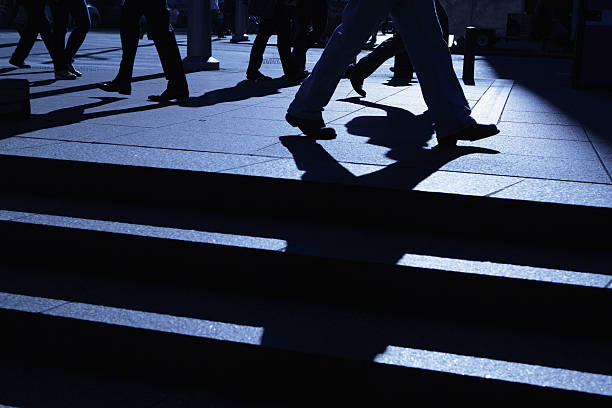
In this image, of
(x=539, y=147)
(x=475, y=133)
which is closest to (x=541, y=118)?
(x=539, y=147)

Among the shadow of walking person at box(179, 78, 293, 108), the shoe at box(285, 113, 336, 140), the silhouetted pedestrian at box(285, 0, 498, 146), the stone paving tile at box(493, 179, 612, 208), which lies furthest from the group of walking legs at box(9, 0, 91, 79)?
the stone paving tile at box(493, 179, 612, 208)

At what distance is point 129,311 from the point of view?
3.31m

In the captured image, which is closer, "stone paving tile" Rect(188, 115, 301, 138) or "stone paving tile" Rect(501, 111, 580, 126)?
"stone paving tile" Rect(188, 115, 301, 138)

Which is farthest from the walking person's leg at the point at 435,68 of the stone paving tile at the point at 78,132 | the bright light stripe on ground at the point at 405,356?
the bright light stripe on ground at the point at 405,356

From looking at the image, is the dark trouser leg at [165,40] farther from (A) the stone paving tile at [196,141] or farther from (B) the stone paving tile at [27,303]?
(B) the stone paving tile at [27,303]

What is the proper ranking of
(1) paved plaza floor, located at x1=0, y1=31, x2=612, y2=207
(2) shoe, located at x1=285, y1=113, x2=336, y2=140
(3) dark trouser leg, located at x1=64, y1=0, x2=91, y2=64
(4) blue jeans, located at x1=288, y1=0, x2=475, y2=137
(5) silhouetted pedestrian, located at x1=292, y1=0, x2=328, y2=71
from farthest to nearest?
(5) silhouetted pedestrian, located at x1=292, y1=0, x2=328, y2=71
(3) dark trouser leg, located at x1=64, y1=0, x2=91, y2=64
(2) shoe, located at x1=285, y1=113, x2=336, y2=140
(4) blue jeans, located at x1=288, y1=0, x2=475, y2=137
(1) paved plaza floor, located at x1=0, y1=31, x2=612, y2=207

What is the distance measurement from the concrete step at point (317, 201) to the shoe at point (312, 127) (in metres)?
1.30

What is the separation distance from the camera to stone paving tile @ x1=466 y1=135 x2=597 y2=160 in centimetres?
482

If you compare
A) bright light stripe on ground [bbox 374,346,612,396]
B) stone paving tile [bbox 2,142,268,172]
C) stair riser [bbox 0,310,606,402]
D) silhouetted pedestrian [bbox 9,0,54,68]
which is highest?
silhouetted pedestrian [bbox 9,0,54,68]

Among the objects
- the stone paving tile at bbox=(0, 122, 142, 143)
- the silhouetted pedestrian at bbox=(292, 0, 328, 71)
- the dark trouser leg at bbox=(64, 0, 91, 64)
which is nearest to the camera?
the stone paving tile at bbox=(0, 122, 142, 143)

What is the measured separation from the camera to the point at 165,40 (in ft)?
24.0

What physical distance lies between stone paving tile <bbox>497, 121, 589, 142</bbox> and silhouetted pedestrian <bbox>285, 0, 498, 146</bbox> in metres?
0.89

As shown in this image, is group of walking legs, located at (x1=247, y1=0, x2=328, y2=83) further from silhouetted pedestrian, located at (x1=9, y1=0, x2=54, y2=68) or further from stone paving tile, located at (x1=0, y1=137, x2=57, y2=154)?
stone paving tile, located at (x1=0, y1=137, x2=57, y2=154)

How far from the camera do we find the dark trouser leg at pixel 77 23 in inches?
357
